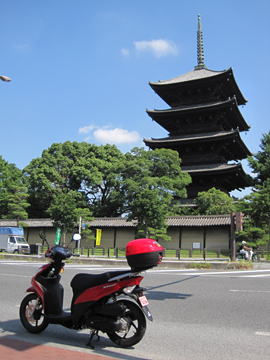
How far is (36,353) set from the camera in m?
3.82

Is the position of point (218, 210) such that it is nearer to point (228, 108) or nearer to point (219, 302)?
point (228, 108)

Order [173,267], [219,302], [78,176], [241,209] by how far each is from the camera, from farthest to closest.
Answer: [78,176]
[241,209]
[173,267]
[219,302]

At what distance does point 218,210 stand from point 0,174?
100 ft

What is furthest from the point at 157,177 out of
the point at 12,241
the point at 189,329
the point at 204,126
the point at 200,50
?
the point at 189,329

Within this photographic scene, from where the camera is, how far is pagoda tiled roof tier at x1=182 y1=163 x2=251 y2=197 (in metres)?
35.1

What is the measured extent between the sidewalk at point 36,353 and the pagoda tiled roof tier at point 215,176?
32138 millimetres

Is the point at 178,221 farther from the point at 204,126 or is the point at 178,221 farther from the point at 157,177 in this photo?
the point at 204,126

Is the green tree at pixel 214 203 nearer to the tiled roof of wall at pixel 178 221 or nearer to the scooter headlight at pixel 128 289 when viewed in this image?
the tiled roof of wall at pixel 178 221

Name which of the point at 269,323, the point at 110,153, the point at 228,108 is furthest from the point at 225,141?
the point at 269,323

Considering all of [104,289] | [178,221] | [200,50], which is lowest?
[104,289]

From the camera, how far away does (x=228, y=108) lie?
123 ft

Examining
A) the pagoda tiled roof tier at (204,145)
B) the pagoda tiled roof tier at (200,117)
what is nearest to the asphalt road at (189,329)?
the pagoda tiled roof tier at (204,145)

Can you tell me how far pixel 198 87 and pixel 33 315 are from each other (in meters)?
38.7

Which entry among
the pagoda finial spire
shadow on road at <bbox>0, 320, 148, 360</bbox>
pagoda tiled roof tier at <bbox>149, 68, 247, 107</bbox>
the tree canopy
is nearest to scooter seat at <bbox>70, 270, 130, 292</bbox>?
shadow on road at <bbox>0, 320, 148, 360</bbox>
